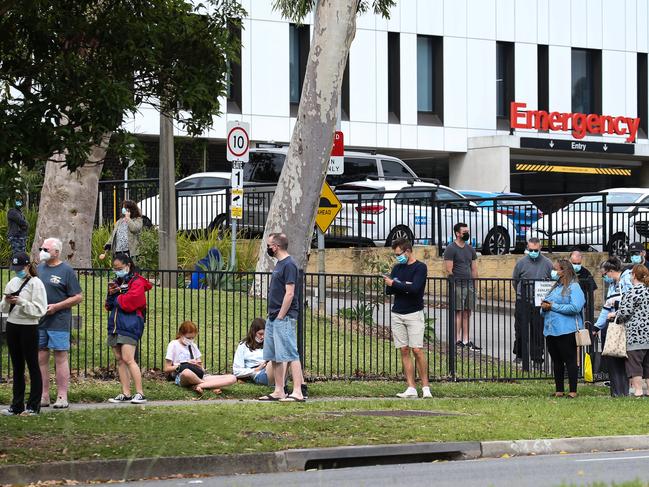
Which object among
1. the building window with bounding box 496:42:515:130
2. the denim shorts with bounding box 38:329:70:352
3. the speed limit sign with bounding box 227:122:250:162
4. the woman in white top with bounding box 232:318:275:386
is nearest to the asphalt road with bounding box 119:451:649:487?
the denim shorts with bounding box 38:329:70:352

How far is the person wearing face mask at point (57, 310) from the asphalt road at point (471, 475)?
13.0ft

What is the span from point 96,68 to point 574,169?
40251 millimetres

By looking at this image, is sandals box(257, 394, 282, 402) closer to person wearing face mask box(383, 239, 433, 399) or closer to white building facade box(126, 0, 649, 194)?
person wearing face mask box(383, 239, 433, 399)

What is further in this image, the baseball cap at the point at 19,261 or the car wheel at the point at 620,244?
the car wheel at the point at 620,244

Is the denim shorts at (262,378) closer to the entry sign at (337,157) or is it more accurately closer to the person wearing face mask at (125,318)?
the person wearing face mask at (125,318)

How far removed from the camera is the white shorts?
1705cm

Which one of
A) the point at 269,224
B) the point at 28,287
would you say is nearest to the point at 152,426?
the point at 28,287

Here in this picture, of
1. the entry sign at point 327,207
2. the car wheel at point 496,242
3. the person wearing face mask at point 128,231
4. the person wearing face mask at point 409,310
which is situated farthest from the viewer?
the car wheel at point 496,242

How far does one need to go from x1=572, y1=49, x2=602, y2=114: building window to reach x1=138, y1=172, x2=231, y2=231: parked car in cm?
2374

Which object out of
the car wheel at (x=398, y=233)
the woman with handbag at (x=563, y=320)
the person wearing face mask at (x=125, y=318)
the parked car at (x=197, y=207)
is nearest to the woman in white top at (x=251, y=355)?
the person wearing face mask at (x=125, y=318)

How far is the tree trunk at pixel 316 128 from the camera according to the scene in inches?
869

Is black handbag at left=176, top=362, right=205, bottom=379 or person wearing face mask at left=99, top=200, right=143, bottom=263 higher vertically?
person wearing face mask at left=99, top=200, right=143, bottom=263

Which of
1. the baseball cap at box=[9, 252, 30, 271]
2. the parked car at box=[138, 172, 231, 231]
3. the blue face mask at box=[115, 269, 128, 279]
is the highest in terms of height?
the parked car at box=[138, 172, 231, 231]

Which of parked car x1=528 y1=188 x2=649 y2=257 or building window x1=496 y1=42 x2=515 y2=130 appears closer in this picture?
parked car x1=528 y1=188 x2=649 y2=257
